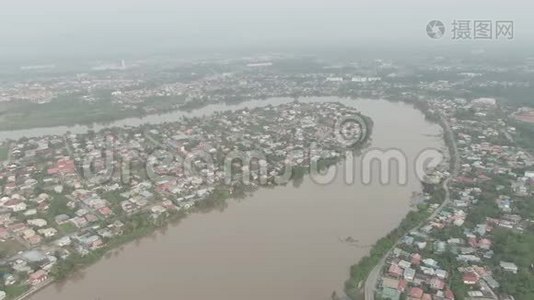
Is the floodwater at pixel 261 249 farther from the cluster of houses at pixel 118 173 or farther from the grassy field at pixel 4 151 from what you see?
the grassy field at pixel 4 151

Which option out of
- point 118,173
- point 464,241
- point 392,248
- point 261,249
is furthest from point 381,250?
point 118,173

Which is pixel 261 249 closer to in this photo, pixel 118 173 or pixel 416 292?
pixel 416 292

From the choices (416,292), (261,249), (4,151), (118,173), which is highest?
(4,151)

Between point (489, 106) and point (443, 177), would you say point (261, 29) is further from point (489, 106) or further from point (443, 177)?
point (443, 177)

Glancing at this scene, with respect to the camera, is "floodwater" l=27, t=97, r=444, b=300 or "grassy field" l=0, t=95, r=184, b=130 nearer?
"floodwater" l=27, t=97, r=444, b=300

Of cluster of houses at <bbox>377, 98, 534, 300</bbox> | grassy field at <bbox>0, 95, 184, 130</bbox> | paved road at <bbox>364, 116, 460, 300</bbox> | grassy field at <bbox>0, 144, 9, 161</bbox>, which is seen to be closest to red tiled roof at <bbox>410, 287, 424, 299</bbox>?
cluster of houses at <bbox>377, 98, 534, 300</bbox>

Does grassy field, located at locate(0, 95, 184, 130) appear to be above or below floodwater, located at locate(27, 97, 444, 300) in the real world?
above

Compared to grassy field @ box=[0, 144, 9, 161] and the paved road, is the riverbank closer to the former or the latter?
the paved road

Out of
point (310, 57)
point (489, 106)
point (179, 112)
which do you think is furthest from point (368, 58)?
point (179, 112)

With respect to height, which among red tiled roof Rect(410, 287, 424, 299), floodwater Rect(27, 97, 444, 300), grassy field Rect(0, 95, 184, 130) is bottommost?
red tiled roof Rect(410, 287, 424, 299)
